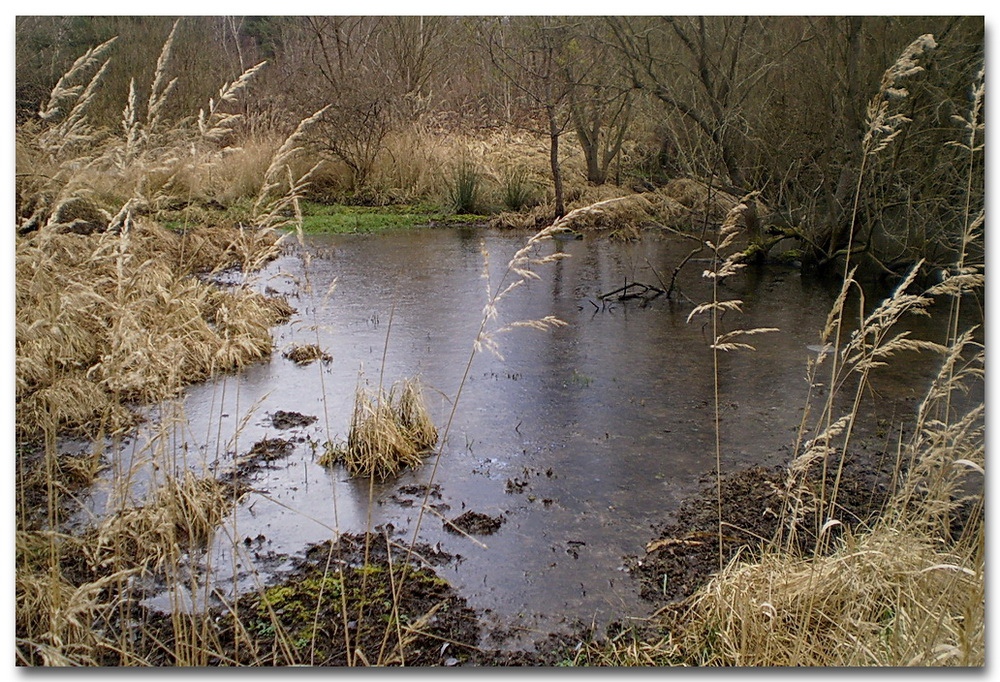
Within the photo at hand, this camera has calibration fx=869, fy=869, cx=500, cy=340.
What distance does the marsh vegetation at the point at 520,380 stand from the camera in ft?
8.39

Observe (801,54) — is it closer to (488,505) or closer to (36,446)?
(488,505)

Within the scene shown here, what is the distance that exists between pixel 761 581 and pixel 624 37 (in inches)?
258

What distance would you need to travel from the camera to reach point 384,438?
13.7ft

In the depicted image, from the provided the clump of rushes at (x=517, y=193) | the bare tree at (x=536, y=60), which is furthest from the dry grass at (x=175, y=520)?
the clump of rushes at (x=517, y=193)

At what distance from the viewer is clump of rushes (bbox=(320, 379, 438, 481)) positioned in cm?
413

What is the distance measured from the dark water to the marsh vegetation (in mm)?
27

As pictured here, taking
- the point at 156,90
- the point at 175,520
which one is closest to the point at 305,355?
the point at 175,520

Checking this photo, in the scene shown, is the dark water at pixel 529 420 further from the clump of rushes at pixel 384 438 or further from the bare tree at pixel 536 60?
the bare tree at pixel 536 60

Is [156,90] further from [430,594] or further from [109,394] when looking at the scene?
[109,394]

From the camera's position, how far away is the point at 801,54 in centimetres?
705

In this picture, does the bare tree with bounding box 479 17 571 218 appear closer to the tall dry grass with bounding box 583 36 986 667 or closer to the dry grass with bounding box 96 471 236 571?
the dry grass with bounding box 96 471 236 571

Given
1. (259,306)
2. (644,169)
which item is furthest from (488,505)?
(644,169)

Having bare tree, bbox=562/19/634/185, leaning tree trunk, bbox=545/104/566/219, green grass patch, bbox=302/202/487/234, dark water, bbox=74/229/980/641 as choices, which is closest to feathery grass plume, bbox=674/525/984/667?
dark water, bbox=74/229/980/641

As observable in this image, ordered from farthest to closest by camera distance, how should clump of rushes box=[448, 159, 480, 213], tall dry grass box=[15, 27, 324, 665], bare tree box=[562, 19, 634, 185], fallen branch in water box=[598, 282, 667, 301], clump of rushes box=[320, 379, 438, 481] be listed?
1. clump of rushes box=[448, 159, 480, 213]
2. bare tree box=[562, 19, 634, 185]
3. fallen branch in water box=[598, 282, 667, 301]
4. clump of rushes box=[320, 379, 438, 481]
5. tall dry grass box=[15, 27, 324, 665]
